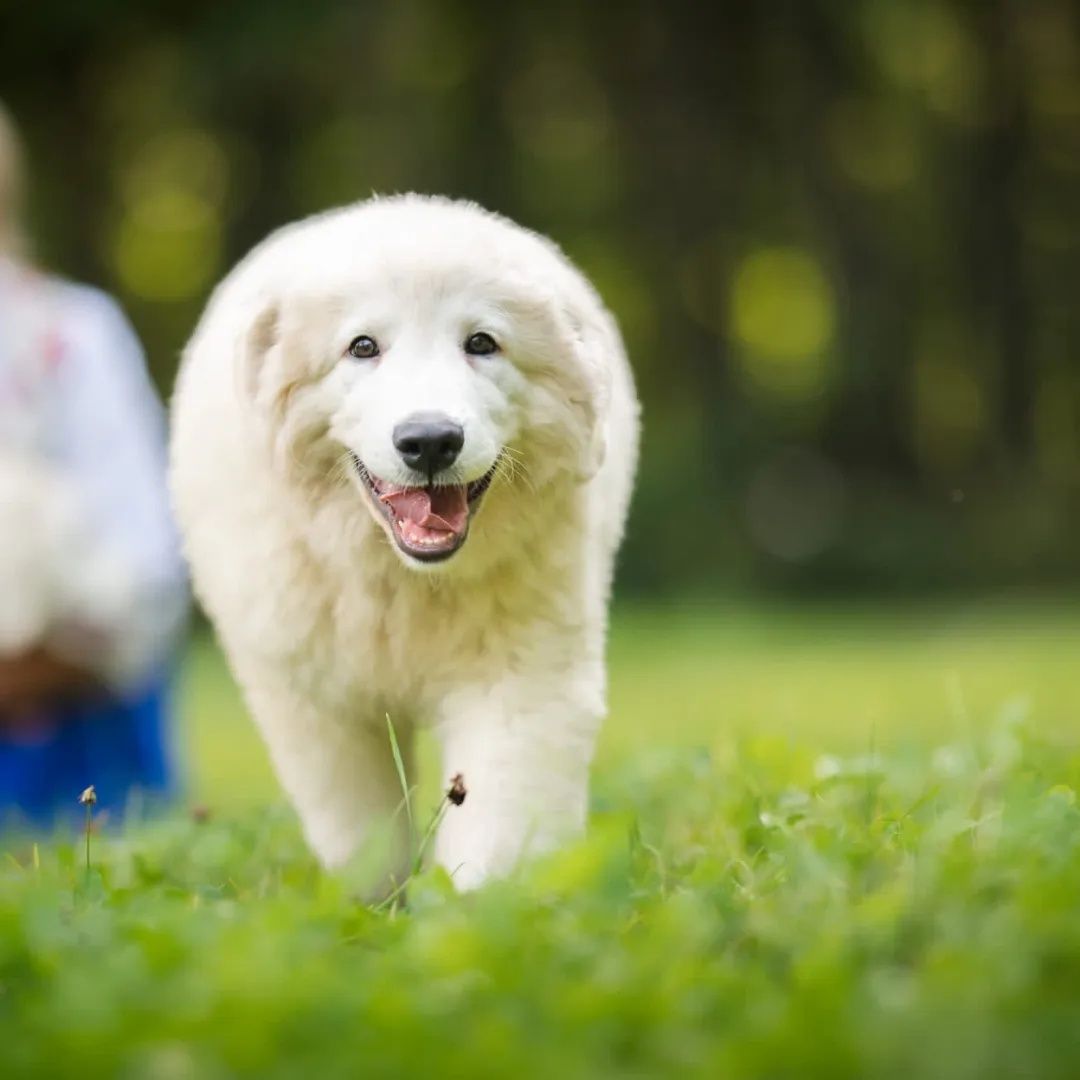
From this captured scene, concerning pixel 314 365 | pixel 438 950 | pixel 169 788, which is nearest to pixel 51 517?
pixel 169 788

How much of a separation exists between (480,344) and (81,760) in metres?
3.31

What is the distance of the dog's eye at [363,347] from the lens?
3795 millimetres

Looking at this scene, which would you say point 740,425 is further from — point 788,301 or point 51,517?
point 51,517

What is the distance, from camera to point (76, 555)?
575 centimetres

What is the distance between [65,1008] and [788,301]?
22.2 meters

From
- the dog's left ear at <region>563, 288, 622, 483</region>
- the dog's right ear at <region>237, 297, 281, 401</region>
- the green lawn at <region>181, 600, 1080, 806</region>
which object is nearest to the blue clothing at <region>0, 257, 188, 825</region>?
the green lawn at <region>181, 600, 1080, 806</region>

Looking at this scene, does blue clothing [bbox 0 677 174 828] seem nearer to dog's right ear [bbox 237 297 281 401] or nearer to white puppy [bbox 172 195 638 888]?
white puppy [bbox 172 195 638 888]

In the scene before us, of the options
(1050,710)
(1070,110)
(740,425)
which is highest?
(1070,110)

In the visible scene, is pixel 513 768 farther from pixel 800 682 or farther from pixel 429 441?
pixel 800 682

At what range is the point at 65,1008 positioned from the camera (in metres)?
2.44

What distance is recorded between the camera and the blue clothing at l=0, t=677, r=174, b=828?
6434 millimetres

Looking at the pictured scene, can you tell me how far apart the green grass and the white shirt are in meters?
1.28

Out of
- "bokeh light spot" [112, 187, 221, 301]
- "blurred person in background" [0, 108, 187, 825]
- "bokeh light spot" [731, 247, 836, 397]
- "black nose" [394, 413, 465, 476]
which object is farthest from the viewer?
"bokeh light spot" [112, 187, 221, 301]

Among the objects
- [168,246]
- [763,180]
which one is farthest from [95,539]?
[168,246]
